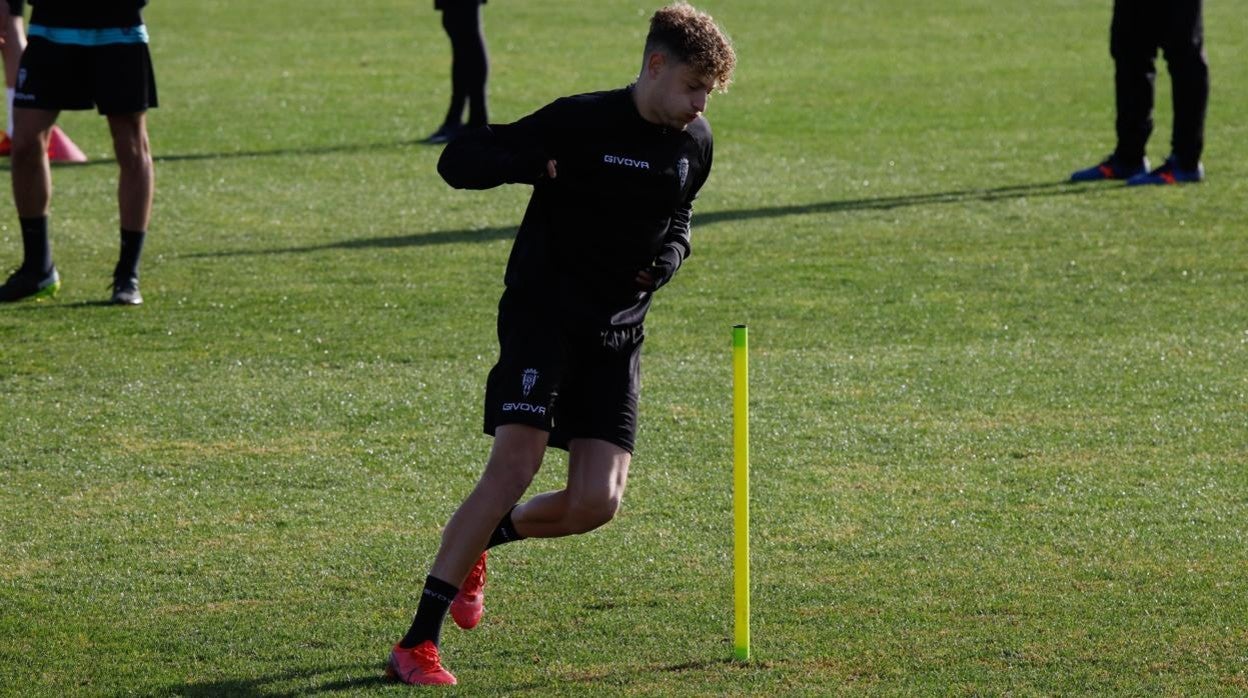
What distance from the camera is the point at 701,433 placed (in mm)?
6953

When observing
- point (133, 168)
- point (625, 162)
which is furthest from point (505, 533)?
point (133, 168)

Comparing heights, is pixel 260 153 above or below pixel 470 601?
below

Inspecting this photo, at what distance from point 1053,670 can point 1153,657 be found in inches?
11.4

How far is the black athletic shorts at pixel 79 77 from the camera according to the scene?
8648mm

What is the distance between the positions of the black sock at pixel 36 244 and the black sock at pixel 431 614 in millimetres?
5042

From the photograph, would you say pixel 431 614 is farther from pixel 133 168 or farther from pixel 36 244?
pixel 36 244

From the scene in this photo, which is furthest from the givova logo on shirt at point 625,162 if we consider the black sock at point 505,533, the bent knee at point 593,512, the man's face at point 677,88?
the black sock at point 505,533

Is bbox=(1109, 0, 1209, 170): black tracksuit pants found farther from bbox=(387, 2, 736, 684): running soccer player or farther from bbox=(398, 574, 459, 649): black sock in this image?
bbox=(398, 574, 459, 649): black sock

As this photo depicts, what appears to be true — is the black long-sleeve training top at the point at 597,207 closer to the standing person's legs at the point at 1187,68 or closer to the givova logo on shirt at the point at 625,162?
the givova logo on shirt at the point at 625,162

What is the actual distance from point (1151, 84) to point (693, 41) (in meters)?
8.21

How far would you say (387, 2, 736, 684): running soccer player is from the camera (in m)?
4.59

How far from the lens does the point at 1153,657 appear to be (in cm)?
478

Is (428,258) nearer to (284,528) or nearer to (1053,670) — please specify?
(284,528)

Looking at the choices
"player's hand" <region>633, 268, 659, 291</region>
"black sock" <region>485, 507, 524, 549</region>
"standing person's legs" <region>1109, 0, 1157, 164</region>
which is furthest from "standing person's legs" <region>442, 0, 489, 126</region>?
"player's hand" <region>633, 268, 659, 291</region>
